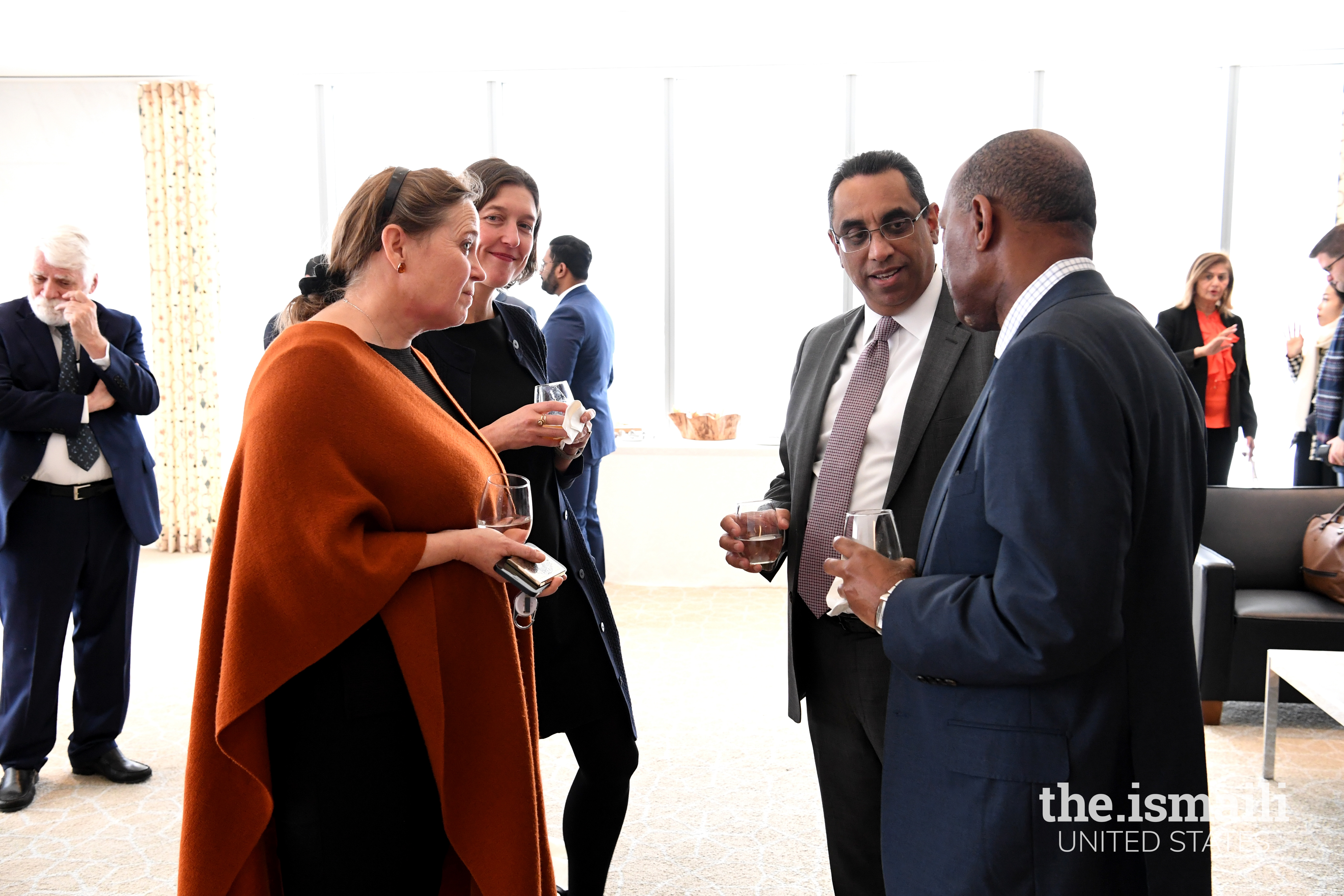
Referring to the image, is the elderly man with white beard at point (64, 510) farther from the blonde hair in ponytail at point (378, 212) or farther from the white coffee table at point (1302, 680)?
the white coffee table at point (1302, 680)

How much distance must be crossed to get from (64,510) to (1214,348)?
5.67 m

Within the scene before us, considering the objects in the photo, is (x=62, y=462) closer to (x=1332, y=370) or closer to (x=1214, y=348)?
(x=1332, y=370)

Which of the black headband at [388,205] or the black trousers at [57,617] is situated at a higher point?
the black headband at [388,205]

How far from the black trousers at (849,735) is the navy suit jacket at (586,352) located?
8.62 ft

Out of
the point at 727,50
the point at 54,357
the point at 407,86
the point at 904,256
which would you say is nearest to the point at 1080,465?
the point at 904,256

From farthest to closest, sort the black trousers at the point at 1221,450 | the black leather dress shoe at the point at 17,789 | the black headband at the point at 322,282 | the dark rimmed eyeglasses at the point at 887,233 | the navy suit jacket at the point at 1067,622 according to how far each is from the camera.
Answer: the black trousers at the point at 1221,450 → the black leather dress shoe at the point at 17,789 → the dark rimmed eyeglasses at the point at 887,233 → the black headband at the point at 322,282 → the navy suit jacket at the point at 1067,622

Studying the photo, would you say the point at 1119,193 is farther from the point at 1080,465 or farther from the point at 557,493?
the point at 1080,465

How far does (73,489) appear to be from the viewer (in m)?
3.15

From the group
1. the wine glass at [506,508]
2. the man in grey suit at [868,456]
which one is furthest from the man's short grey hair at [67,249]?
the man in grey suit at [868,456]

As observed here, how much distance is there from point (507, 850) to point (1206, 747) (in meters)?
2.88

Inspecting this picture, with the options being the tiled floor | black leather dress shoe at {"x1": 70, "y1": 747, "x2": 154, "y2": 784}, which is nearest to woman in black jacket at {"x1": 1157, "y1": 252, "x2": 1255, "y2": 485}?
the tiled floor

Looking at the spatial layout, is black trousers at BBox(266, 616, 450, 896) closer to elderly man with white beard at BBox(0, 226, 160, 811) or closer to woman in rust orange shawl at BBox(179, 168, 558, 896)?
woman in rust orange shawl at BBox(179, 168, 558, 896)

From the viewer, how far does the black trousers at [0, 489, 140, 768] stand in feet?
10.2

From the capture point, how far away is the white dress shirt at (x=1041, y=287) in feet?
4.12
